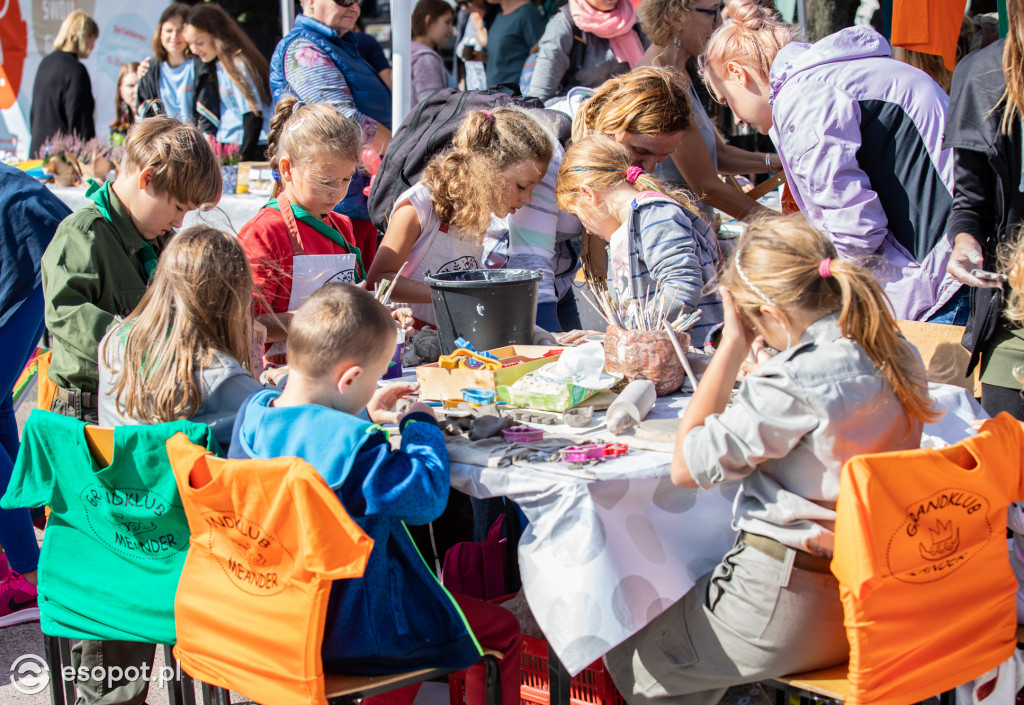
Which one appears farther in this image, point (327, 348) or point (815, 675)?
point (327, 348)

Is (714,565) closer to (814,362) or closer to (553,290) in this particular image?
(814,362)

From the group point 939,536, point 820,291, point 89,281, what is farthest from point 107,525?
point 939,536

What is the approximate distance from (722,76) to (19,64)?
7.93 meters

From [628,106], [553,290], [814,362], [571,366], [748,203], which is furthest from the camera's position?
[748,203]

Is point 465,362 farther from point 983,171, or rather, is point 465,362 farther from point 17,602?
point 17,602

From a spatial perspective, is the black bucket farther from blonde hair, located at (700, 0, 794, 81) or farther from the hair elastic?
blonde hair, located at (700, 0, 794, 81)

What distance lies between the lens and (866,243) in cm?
283

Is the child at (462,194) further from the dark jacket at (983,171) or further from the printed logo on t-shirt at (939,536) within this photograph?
the printed logo on t-shirt at (939,536)

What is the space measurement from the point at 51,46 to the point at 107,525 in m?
8.50

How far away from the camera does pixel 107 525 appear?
1920 mm

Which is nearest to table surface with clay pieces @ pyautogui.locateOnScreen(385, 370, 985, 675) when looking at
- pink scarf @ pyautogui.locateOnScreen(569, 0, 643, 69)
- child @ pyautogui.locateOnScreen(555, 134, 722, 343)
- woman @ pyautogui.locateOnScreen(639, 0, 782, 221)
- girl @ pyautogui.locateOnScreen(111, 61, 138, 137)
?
child @ pyautogui.locateOnScreen(555, 134, 722, 343)

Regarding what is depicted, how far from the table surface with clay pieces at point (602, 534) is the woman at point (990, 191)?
0.93 meters

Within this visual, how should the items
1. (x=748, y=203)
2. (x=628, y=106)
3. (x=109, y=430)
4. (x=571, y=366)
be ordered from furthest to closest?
(x=748, y=203), (x=628, y=106), (x=571, y=366), (x=109, y=430)

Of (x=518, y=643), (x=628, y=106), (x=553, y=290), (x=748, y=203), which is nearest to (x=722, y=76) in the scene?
(x=628, y=106)
